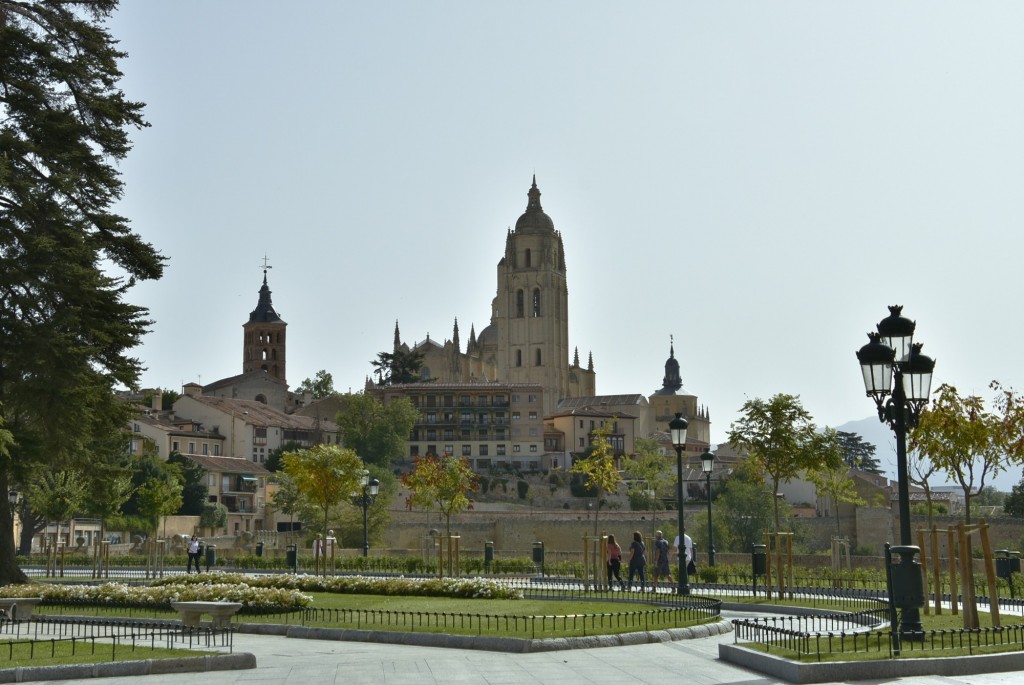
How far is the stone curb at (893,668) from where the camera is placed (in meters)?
12.9

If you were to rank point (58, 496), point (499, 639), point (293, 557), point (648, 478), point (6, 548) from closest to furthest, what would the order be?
point (499, 639)
point (6, 548)
point (293, 557)
point (58, 496)
point (648, 478)

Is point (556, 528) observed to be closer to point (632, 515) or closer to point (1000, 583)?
point (632, 515)

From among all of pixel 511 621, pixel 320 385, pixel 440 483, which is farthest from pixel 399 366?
pixel 511 621

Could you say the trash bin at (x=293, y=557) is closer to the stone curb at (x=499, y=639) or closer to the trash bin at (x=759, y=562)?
the trash bin at (x=759, y=562)

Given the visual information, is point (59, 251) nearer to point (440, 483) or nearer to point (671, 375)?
Result: point (440, 483)

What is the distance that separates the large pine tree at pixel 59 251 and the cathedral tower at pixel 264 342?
118m

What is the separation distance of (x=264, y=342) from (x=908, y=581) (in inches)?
5467

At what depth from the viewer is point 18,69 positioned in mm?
29000

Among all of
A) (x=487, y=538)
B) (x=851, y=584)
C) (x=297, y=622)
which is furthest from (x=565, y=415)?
(x=297, y=622)

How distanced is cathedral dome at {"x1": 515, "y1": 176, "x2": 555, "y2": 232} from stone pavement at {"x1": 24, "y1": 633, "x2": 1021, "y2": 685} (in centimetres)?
14351

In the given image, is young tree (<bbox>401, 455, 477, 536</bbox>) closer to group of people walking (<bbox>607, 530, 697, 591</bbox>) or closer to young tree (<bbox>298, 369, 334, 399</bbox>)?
group of people walking (<bbox>607, 530, 697, 591</bbox>)

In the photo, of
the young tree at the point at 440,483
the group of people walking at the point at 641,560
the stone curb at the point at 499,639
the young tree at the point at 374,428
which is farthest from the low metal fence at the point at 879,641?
the young tree at the point at 374,428

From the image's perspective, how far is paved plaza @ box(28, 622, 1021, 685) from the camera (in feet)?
43.1

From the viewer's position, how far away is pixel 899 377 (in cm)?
1570
